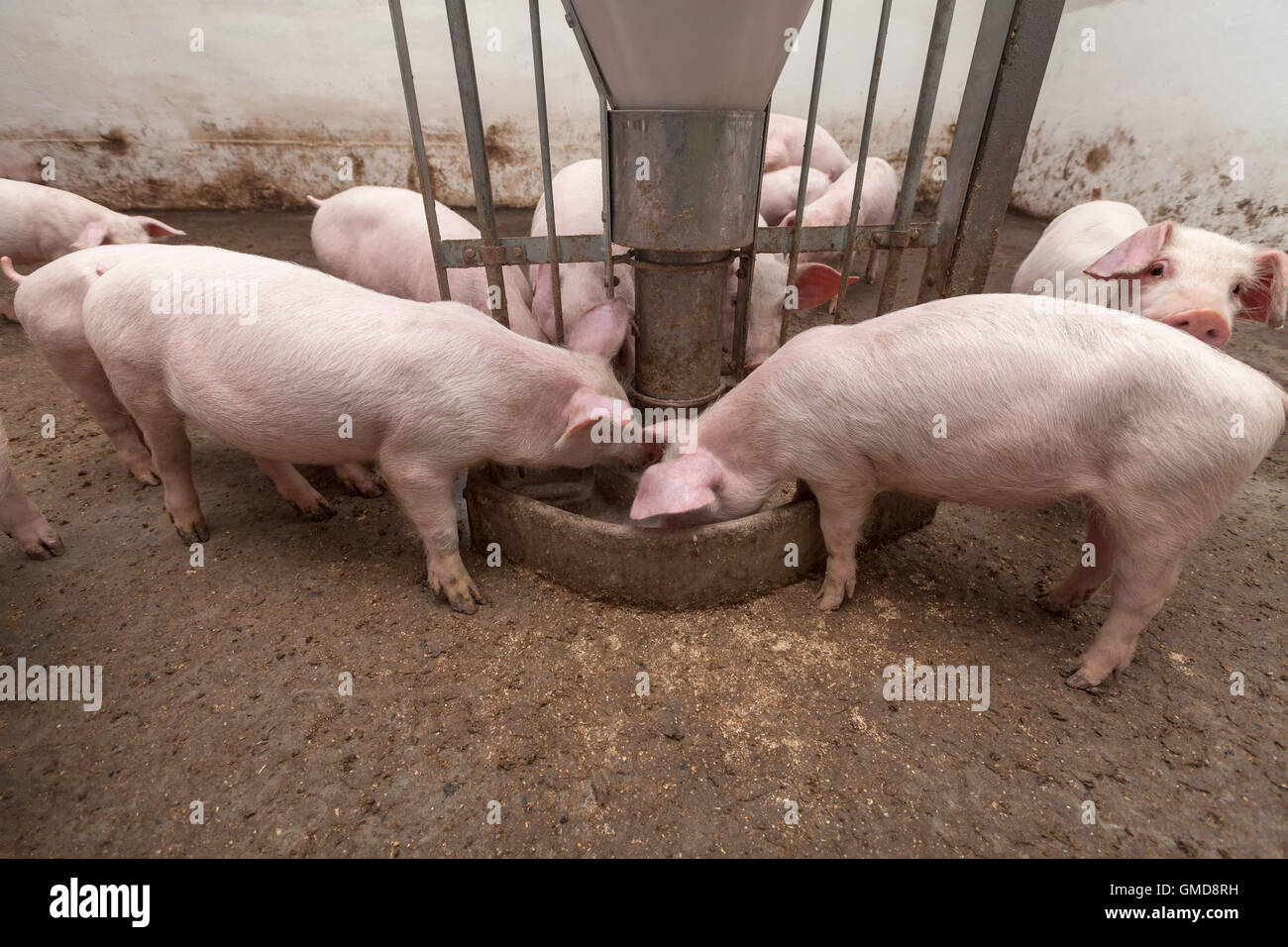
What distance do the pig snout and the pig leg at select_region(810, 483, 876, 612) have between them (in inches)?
53.6

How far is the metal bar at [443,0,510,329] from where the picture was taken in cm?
225

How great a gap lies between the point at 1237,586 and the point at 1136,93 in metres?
6.73

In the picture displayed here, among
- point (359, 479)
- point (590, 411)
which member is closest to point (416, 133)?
point (590, 411)

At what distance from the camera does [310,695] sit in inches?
91.9

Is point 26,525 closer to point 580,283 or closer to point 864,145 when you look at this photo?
point 580,283

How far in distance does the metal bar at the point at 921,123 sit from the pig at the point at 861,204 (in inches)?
83.1

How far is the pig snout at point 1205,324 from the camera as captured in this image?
2498 mm

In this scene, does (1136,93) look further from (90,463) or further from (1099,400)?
(90,463)

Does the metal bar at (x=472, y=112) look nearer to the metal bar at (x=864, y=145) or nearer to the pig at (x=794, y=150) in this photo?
the metal bar at (x=864, y=145)

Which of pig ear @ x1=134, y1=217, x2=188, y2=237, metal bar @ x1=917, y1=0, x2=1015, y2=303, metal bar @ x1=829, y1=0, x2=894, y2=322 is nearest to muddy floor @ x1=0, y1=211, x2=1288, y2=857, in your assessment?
metal bar @ x1=917, y1=0, x2=1015, y2=303

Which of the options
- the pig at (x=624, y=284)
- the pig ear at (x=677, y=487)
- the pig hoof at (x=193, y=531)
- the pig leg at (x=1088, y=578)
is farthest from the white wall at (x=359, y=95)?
the pig ear at (x=677, y=487)

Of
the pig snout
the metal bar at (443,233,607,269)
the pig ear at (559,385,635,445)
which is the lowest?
the pig ear at (559,385,635,445)

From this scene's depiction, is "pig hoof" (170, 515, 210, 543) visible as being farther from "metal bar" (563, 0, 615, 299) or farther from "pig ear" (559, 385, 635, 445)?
"metal bar" (563, 0, 615, 299)
